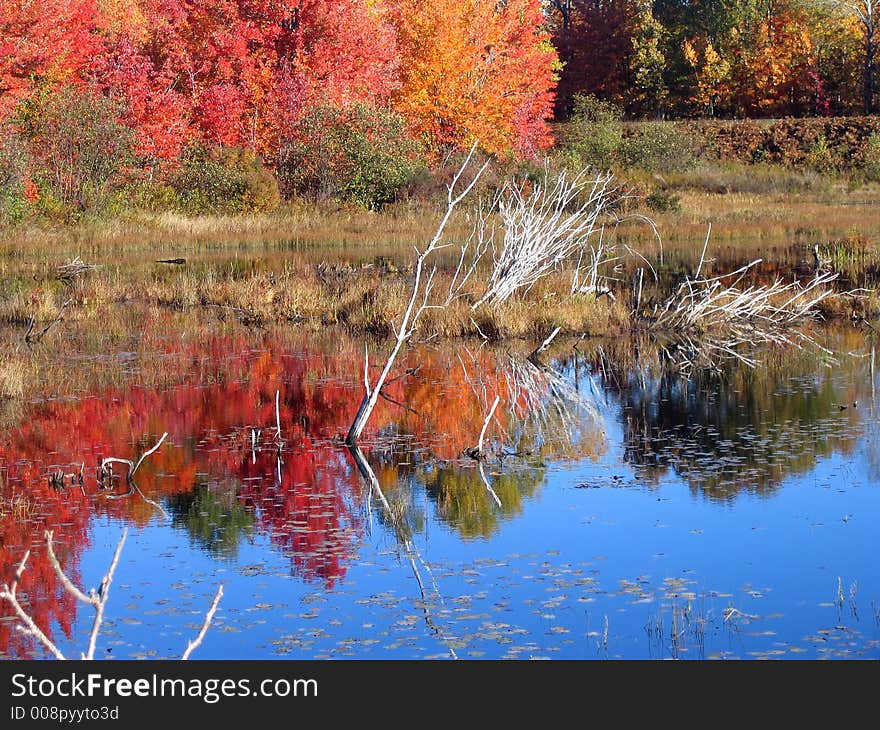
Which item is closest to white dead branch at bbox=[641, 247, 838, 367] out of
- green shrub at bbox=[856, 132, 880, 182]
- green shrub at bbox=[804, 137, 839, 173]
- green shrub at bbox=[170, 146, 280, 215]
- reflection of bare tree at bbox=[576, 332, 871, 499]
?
reflection of bare tree at bbox=[576, 332, 871, 499]

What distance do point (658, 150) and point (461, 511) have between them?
1484 inches

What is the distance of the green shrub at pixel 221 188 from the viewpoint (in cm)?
3806

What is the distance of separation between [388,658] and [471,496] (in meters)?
3.41

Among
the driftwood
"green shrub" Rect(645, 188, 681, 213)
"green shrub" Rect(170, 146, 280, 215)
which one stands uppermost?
"green shrub" Rect(170, 146, 280, 215)

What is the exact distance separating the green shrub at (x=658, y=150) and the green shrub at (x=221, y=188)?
41.1ft

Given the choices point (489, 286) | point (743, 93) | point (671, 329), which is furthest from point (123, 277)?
point (743, 93)

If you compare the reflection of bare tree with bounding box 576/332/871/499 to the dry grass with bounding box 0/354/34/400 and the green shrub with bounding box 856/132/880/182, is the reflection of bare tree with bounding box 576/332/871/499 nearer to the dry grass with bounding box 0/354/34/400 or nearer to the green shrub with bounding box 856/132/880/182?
the dry grass with bounding box 0/354/34/400

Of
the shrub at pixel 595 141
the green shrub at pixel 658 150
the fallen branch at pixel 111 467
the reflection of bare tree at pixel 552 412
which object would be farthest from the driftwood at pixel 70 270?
the green shrub at pixel 658 150

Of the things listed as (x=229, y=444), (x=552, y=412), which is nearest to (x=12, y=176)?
(x=552, y=412)

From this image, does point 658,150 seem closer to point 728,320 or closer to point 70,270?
point 70,270

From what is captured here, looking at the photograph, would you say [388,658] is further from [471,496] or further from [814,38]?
[814,38]

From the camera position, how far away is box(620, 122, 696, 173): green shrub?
148ft

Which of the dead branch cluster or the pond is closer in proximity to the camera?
the pond

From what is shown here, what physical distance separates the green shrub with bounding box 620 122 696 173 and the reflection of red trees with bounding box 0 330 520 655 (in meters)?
28.5
